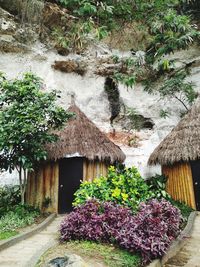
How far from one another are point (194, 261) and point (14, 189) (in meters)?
7.28

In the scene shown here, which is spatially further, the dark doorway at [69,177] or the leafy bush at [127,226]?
the dark doorway at [69,177]

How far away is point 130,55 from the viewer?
14234 mm

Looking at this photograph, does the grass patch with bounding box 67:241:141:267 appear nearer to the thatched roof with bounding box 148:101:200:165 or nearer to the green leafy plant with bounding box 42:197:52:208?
the green leafy plant with bounding box 42:197:52:208

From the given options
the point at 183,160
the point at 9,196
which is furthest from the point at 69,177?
the point at 183,160

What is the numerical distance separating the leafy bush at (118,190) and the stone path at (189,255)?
1406 mm

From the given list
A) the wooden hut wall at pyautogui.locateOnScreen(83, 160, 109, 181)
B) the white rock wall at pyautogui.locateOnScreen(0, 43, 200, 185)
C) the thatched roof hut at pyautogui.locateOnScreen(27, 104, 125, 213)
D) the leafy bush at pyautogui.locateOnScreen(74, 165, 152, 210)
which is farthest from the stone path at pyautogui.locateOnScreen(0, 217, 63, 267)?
the white rock wall at pyautogui.locateOnScreen(0, 43, 200, 185)

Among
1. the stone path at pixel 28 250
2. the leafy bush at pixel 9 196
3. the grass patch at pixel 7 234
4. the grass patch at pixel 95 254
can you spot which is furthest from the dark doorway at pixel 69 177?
the grass patch at pixel 95 254

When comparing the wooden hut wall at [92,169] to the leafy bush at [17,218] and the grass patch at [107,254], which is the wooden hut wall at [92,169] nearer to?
the leafy bush at [17,218]

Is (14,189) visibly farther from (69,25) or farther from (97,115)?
(69,25)

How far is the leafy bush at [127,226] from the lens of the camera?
5.13 meters

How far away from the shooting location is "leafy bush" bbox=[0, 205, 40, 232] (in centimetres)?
720

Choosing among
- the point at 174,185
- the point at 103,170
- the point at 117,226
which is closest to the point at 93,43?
the point at 103,170

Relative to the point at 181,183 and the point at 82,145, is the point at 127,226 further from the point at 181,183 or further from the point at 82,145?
the point at 181,183

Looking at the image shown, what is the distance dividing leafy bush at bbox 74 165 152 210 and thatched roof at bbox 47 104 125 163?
2.21 metres
